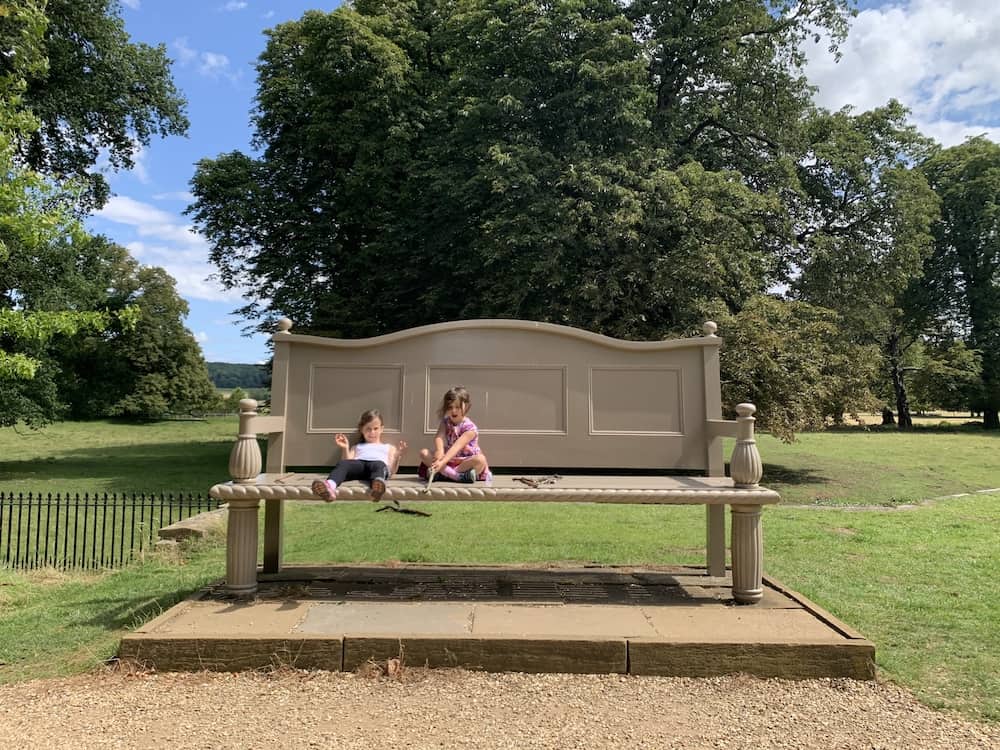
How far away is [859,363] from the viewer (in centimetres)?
1386

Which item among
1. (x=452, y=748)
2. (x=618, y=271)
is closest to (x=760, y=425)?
(x=618, y=271)

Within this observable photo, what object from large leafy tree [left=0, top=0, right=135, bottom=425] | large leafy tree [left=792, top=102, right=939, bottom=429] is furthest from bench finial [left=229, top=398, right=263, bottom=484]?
large leafy tree [left=792, top=102, right=939, bottom=429]

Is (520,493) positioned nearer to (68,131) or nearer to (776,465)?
(776,465)

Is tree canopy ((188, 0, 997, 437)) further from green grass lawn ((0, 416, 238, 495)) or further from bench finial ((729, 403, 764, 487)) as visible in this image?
bench finial ((729, 403, 764, 487))

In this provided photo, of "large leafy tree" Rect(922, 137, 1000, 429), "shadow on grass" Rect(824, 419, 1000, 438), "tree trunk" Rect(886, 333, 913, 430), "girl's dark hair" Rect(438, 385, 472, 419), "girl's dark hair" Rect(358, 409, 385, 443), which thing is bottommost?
"shadow on grass" Rect(824, 419, 1000, 438)

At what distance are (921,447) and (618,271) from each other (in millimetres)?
15801

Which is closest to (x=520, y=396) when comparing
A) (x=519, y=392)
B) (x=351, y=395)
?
(x=519, y=392)

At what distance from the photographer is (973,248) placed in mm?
34062

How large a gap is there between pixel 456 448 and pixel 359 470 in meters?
0.66

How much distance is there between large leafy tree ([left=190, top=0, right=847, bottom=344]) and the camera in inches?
534

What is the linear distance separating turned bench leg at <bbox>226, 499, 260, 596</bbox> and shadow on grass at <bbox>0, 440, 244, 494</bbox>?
9910mm

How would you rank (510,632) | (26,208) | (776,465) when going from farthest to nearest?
(776,465)
(26,208)
(510,632)

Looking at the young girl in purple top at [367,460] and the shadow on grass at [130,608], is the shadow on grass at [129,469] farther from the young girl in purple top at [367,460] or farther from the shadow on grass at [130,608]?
the young girl in purple top at [367,460]

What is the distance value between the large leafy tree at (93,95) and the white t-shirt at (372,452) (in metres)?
16.4
